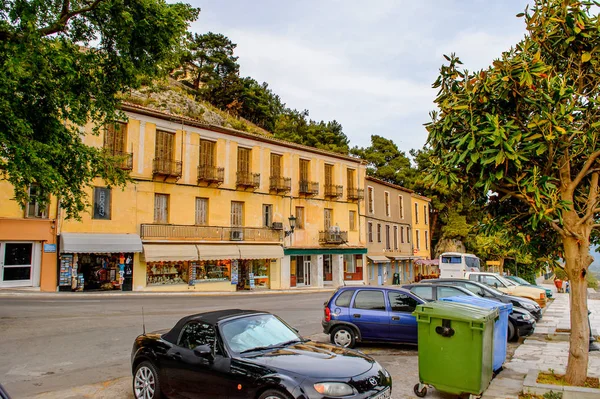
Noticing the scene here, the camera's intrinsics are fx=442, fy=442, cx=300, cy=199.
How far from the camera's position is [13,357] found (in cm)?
938

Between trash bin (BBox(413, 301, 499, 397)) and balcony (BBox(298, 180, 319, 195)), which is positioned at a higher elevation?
balcony (BBox(298, 180, 319, 195))

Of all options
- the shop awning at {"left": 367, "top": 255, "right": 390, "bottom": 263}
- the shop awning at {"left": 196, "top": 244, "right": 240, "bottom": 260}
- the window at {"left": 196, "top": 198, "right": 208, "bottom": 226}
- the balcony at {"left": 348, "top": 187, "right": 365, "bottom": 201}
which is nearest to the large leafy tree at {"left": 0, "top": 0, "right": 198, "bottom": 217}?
the shop awning at {"left": 196, "top": 244, "right": 240, "bottom": 260}

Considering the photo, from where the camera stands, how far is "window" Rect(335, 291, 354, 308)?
35.7 ft

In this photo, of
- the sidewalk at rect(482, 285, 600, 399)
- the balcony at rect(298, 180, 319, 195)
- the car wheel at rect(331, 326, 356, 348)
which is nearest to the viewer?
the sidewalk at rect(482, 285, 600, 399)

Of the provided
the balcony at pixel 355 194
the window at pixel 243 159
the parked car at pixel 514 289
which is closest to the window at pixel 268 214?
the window at pixel 243 159

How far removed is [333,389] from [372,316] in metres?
5.66

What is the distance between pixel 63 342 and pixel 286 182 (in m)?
24.2

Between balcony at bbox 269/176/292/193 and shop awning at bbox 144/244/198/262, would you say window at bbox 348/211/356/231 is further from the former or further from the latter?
shop awning at bbox 144/244/198/262

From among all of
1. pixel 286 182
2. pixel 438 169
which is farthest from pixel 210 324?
pixel 286 182

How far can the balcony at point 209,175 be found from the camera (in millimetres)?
28747

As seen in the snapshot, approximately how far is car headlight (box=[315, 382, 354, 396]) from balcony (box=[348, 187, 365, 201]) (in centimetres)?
3399

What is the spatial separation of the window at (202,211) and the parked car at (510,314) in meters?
19.5

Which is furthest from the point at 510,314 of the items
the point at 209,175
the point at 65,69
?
the point at 209,175

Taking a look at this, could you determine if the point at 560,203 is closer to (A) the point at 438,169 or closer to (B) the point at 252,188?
(A) the point at 438,169
